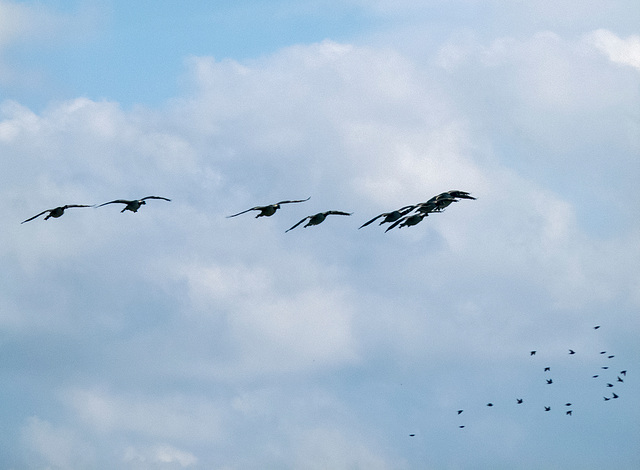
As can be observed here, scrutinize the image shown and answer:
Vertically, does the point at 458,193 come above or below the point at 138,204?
above

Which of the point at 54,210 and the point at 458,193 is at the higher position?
the point at 458,193

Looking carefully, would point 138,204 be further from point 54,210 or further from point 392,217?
point 392,217

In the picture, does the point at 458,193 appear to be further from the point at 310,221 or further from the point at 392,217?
the point at 310,221

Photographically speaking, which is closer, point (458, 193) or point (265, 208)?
point (265, 208)

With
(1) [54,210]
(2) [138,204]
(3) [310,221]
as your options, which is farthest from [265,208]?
(1) [54,210]

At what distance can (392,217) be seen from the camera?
194 meters

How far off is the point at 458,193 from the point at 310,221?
Result: 3256 cm

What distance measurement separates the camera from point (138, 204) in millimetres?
177375

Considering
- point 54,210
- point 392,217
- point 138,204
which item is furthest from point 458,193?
point 54,210

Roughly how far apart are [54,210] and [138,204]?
12600 mm

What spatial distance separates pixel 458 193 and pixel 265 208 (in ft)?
125

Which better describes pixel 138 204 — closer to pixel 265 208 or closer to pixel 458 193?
pixel 265 208

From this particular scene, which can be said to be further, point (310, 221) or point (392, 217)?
point (392, 217)

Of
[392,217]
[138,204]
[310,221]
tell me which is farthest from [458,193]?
[138,204]
